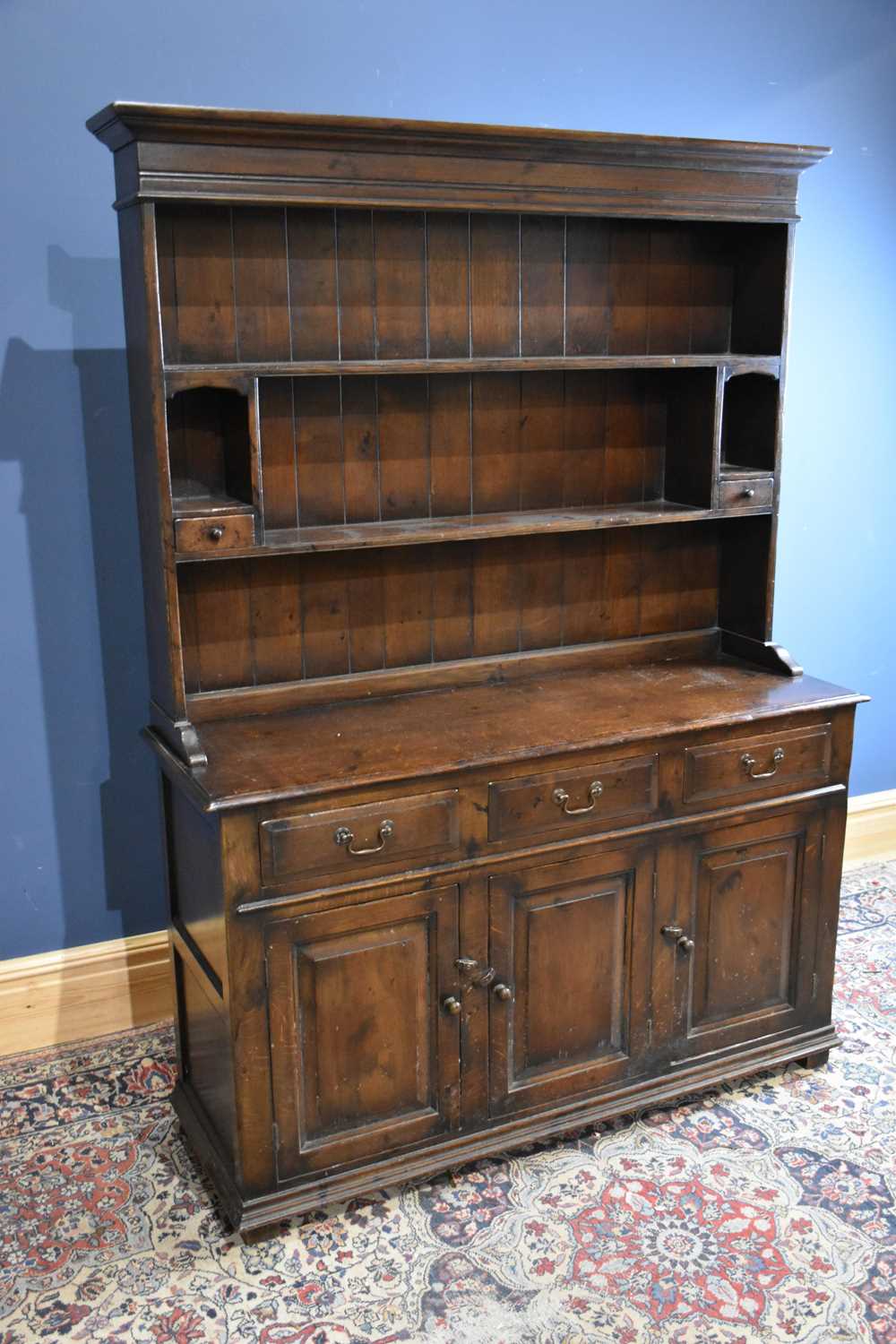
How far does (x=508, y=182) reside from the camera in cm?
242

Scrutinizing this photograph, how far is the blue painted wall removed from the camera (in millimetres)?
2541

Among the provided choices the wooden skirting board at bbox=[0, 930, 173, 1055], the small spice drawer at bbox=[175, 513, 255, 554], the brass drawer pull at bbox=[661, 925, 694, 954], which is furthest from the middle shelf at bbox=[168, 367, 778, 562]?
the wooden skirting board at bbox=[0, 930, 173, 1055]

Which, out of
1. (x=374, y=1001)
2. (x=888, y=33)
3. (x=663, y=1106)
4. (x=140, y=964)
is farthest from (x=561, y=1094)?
(x=888, y=33)

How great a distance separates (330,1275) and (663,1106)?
32.3 inches

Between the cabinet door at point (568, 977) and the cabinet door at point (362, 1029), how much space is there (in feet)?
0.37

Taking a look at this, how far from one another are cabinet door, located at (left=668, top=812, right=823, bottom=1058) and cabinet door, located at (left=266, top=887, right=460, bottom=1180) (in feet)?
1.70

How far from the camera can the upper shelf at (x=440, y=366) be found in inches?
87.9

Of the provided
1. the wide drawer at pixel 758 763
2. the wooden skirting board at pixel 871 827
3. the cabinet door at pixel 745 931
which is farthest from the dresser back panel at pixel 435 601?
the wooden skirting board at pixel 871 827

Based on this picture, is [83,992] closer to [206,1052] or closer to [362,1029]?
[206,1052]

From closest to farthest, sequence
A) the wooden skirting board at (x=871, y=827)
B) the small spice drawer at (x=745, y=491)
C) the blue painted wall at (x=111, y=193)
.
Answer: the blue painted wall at (x=111, y=193) < the small spice drawer at (x=745, y=491) < the wooden skirting board at (x=871, y=827)

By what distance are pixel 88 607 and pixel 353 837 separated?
900 mm

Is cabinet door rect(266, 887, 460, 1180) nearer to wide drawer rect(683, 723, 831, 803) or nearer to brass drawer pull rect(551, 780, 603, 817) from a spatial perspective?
brass drawer pull rect(551, 780, 603, 817)

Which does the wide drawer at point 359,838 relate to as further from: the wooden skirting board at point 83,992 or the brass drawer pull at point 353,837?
the wooden skirting board at point 83,992

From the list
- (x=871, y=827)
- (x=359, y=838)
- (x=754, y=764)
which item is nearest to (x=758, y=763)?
(x=754, y=764)
